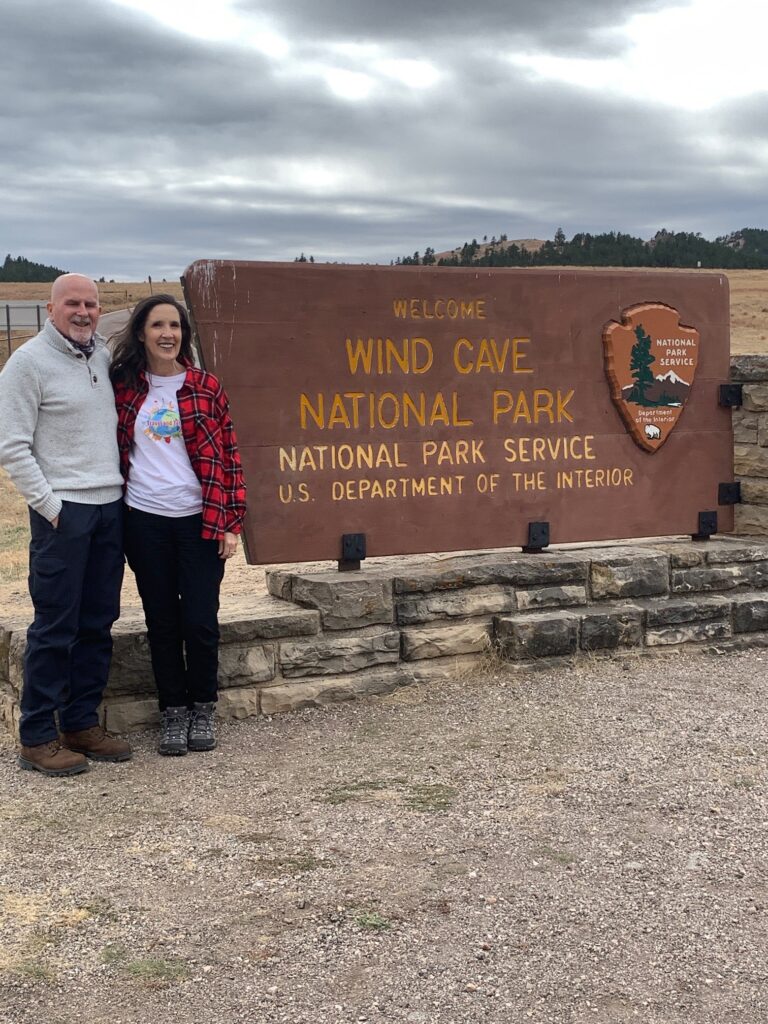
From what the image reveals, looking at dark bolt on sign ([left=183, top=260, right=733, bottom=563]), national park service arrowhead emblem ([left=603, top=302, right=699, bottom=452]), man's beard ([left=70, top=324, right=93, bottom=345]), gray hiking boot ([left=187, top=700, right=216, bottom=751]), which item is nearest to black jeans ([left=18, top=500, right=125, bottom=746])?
gray hiking boot ([left=187, top=700, right=216, bottom=751])

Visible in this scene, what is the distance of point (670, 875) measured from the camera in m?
3.39

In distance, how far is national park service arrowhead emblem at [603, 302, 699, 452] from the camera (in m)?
6.11

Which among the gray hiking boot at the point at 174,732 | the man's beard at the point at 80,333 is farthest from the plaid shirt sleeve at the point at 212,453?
the gray hiking boot at the point at 174,732

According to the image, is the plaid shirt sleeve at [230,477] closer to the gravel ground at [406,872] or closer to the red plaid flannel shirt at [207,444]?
Answer: the red plaid flannel shirt at [207,444]

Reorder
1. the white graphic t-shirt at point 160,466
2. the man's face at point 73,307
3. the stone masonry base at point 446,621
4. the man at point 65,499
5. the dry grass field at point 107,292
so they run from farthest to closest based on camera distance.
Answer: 1. the dry grass field at point 107,292
2. the stone masonry base at point 446,621
3. the white graphic t-shirt at point 160,466
4. the man's face at point 73,307
5. the man at point 65,499

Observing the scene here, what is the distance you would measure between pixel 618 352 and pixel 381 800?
3136mm

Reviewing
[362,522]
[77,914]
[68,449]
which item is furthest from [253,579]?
[77,914]

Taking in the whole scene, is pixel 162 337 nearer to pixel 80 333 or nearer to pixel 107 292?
pixel 80 333

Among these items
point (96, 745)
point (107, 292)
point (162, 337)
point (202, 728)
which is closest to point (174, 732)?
point (202, 728)

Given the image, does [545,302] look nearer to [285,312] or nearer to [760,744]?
[285,312]

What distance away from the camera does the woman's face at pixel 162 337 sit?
14.6ft

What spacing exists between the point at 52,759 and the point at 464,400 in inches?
108

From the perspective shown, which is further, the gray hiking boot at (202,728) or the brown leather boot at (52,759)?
the gray hiking boot at (202,728)

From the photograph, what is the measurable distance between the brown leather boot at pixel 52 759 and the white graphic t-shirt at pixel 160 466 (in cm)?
101
